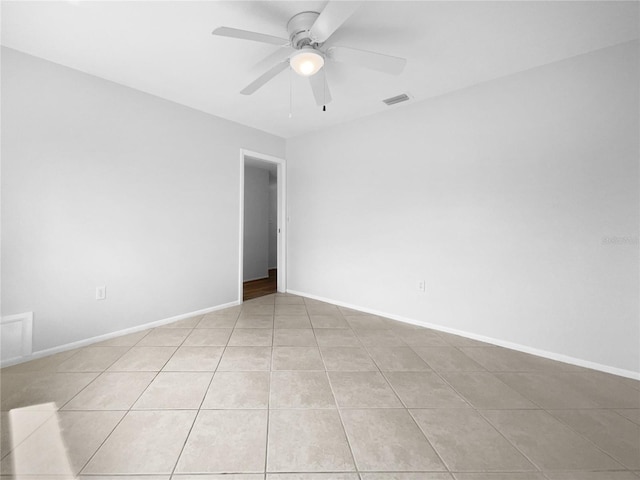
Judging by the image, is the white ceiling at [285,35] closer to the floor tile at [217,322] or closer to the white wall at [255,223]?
the floor tile at [217,322]

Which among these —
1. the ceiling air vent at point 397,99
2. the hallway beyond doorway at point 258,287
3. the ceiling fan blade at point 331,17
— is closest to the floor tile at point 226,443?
the ceiling fan blade at point 331,17

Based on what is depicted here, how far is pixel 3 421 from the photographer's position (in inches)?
56.3

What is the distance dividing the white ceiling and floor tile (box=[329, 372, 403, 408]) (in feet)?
8.14

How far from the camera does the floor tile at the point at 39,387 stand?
161 cm

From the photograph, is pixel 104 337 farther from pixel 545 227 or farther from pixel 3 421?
pixel 545 227

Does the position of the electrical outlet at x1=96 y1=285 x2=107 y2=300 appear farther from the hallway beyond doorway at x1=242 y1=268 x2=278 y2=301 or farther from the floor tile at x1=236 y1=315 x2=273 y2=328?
the hallway beyond doorway at x1=242 y1=268 x2=278 y2=301

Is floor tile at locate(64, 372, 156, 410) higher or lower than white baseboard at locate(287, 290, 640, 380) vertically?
lower

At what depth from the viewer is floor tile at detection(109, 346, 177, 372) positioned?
2.00 m

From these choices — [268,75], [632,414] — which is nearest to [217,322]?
[268,75]

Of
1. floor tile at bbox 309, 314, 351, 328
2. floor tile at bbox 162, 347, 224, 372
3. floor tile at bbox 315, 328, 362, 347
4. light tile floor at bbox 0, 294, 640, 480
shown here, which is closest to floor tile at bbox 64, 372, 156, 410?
light tile floor at bbox 0, 294, 640, 480

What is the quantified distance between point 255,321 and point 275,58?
260 cm

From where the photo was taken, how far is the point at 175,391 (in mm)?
1729

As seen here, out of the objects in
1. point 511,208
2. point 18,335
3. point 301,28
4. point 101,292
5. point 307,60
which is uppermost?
point 301,28

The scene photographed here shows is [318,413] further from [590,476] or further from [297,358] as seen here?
[590,476]
